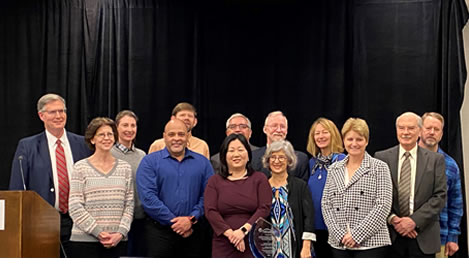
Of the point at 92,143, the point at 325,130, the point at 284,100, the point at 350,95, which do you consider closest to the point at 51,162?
the point at 92,143

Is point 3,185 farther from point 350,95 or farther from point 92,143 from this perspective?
point 350,95

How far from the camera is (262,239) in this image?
394 cm

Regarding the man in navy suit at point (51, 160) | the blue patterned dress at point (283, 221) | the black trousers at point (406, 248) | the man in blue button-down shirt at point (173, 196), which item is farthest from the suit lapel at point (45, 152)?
the black trousers at point (406, 248)

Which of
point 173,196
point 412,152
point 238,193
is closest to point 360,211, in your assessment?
point 412,152

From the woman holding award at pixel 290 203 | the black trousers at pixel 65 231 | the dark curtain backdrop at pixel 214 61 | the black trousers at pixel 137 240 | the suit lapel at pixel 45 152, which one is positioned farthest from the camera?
the dark curtain backdrop at pixel 214 61

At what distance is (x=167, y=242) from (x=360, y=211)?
119 cm

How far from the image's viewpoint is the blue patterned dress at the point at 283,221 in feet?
14.4

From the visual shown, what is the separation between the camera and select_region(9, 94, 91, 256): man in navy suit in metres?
4.64

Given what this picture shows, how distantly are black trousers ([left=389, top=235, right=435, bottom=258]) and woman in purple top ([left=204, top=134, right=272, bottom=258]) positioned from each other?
841 millimetres

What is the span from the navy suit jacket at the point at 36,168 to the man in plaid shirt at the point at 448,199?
2.30 metres

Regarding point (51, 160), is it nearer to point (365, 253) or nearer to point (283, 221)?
point (283, 221)

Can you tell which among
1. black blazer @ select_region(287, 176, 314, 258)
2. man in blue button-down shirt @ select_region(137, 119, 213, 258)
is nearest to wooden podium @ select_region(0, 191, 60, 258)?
man in blue button-down shirt @ select_region(137, 119, 213, 258)

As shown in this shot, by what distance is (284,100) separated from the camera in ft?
20.1

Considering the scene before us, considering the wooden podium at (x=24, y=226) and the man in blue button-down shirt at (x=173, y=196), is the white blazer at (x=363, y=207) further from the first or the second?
the wooden podium at (x=24, y=226)
